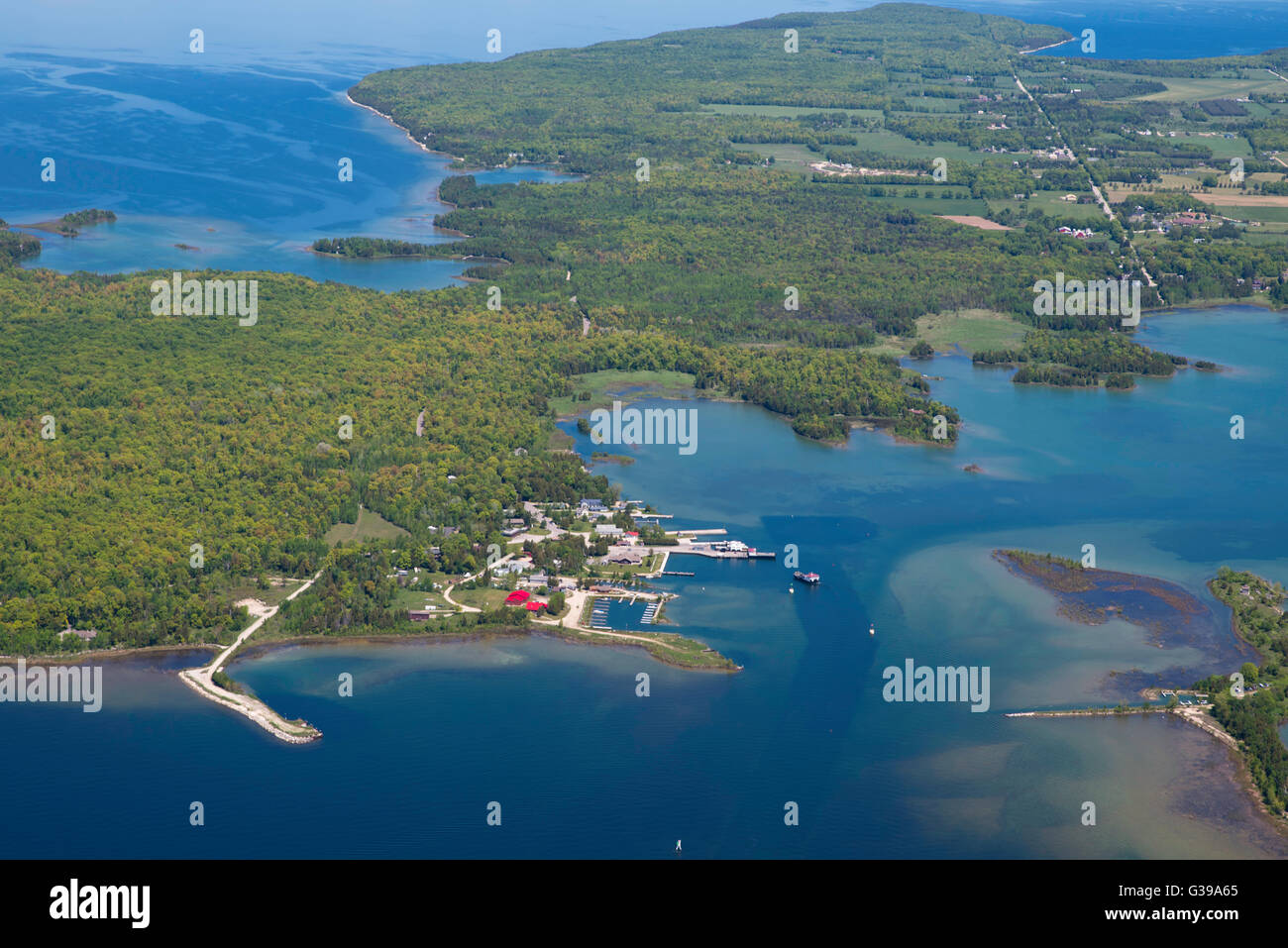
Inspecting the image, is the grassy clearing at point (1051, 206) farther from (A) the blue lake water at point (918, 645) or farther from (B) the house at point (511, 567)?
(B) the house at point (511, 567)

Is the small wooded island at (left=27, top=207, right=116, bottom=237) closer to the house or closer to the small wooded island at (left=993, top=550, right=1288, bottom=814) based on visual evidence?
the house

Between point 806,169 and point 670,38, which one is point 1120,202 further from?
point 670,38

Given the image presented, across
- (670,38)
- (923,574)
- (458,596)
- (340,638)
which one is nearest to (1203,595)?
(923,574)
